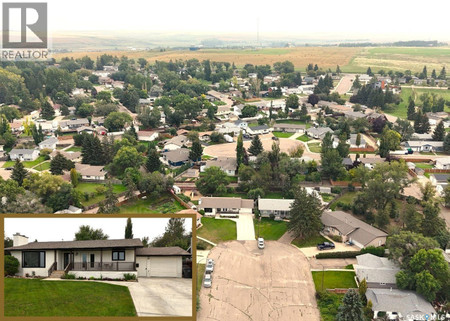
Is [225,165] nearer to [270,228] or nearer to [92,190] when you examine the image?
[270,228]

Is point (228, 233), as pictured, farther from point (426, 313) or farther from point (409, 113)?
point (409, 113)

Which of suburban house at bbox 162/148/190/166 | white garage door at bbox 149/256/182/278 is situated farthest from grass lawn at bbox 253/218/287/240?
white garage door at bbox 149/256/182/278

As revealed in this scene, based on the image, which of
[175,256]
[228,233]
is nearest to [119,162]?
[228,233]

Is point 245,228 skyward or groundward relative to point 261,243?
skyward

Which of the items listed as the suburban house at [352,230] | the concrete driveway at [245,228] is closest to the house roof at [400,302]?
the suburban house at [352,230]

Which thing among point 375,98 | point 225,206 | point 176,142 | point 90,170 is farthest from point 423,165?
point 90,170

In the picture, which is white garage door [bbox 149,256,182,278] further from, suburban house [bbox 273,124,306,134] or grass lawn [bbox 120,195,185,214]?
suburban house [bbox 273,124,306,134]
